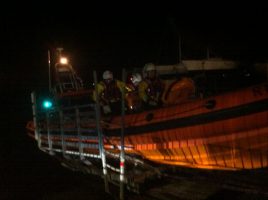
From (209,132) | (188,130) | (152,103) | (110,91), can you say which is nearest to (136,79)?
(110,91)

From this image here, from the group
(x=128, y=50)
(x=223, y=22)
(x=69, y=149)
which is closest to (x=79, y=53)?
(x=128, y=50)

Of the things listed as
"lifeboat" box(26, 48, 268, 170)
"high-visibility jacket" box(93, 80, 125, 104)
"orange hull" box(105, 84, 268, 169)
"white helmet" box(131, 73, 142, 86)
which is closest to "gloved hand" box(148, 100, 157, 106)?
"lifeboat" box(26, 48, 268, 170)

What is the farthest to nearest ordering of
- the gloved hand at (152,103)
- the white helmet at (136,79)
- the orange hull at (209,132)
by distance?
the white helmet at (136,79) → the gloved hand at (152,103) → the orange hull at (209,132)

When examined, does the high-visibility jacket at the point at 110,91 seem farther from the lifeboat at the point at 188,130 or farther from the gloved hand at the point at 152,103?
the gloved hand at the point at 152,103

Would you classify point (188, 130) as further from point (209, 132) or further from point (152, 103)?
point (152, 103)

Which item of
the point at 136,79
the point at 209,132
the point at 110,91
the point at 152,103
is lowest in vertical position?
the point at 209,132

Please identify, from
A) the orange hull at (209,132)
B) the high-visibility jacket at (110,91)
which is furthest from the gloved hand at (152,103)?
the high-visibility jacket at (110,91)

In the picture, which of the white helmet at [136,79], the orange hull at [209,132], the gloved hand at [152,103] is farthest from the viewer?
the white helmet at [136,79]

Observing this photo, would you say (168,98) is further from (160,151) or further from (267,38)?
(267,38)

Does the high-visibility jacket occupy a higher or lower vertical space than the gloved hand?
higher

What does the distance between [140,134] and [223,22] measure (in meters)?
8.93

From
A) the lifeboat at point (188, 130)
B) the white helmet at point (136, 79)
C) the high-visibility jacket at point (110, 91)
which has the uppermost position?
the white helmet at point (136, 79)

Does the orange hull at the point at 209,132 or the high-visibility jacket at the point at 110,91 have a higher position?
the high-visibility jacket at the point at 110,91

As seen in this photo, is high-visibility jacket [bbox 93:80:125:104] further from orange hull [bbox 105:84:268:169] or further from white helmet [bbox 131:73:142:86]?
orange hull [bbox 105:84:268:169]
